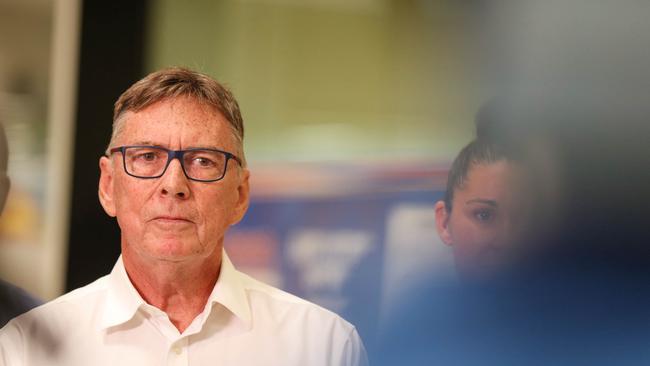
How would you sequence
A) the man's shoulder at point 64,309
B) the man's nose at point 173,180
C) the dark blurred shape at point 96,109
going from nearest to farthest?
the man's nose at point 173,180
the man's shoulder at point 64,309
the dark blurred shape at point 96,109

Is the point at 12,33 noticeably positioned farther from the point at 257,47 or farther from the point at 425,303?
the point at 425,303

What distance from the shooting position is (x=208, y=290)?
47.3 inches

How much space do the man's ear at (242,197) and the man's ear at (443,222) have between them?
1.17ft

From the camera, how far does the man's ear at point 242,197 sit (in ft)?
3.88

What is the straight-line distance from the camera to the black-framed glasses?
42.4 inches

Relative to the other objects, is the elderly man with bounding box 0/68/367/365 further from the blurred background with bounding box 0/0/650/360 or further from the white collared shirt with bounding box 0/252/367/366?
the blurred background with bounding box 0/0/650/360

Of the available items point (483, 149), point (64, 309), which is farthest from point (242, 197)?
point (483, 149)

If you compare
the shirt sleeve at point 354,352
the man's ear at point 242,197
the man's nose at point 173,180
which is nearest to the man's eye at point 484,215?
the shirt sleeve at point 354,352

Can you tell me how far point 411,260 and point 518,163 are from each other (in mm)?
275

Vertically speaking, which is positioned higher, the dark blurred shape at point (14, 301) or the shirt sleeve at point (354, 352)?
the dark blurred shape at point (14, 301)

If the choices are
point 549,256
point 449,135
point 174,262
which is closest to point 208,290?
point 174,262

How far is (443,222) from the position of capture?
4.26ft

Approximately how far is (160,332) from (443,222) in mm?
544

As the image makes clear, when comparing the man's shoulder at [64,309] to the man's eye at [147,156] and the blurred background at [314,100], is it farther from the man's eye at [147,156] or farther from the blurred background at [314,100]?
the man's eye at [147,156]
